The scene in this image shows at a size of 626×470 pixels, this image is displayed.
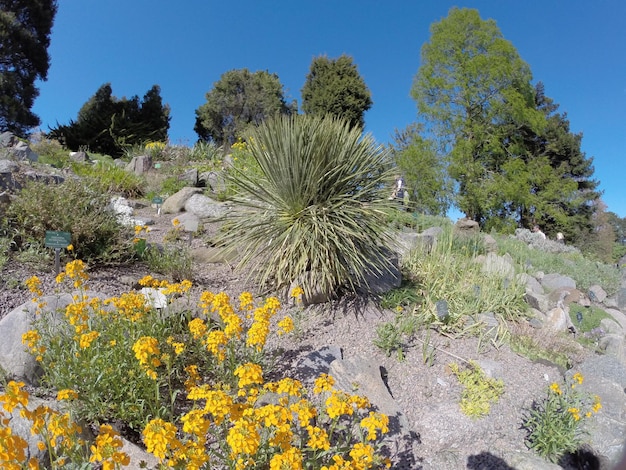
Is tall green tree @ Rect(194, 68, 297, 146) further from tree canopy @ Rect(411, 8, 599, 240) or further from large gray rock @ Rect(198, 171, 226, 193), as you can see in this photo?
large gray rock @ Rect(198, 171, 226, 193)

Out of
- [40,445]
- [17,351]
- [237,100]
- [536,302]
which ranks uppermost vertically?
[237,100]

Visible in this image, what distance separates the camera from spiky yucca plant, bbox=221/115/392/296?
379 centimetres

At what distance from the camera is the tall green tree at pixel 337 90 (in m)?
19.6

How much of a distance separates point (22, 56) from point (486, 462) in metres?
→ 24.8

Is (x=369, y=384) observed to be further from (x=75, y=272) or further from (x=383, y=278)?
(x=75, y=272)

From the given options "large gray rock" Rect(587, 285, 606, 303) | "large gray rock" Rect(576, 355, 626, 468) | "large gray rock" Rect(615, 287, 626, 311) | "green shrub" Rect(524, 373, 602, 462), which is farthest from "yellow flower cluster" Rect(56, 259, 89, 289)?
"large gray rock" Rect(615, 287, 626, 311)

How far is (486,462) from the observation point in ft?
8.26

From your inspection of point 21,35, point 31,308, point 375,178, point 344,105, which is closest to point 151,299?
point 31,308

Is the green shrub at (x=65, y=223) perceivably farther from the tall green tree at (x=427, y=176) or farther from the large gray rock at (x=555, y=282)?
the tall green tree at (x=427, y=176)

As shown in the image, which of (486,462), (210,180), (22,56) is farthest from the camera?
(22,56)

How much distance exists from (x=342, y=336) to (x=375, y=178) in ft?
5.88

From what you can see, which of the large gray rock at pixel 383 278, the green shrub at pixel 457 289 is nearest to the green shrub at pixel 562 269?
the green shrub at pixel 457 289

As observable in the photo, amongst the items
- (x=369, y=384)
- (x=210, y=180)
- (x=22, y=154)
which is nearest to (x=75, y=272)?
(x=369, y=384)

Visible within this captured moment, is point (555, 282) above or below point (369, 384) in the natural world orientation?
above
